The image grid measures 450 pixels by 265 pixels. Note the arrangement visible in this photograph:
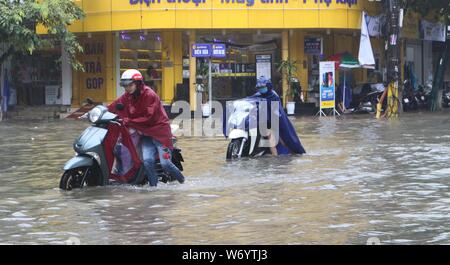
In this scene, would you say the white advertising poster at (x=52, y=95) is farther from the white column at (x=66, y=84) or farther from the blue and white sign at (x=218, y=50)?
the blue and white sign at (x=218, y=50)

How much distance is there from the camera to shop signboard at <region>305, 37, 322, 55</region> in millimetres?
28875

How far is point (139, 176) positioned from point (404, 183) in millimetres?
3471

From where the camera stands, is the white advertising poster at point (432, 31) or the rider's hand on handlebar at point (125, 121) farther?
the white advertising poster at point (432, 31)

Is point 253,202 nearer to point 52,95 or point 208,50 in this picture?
Answer: point 208,50

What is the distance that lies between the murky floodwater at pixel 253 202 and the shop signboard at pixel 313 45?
15.6m

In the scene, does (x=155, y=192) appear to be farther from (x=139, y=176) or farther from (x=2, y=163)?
(x=2, y=163)

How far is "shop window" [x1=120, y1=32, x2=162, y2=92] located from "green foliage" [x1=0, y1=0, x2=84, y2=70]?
366cm

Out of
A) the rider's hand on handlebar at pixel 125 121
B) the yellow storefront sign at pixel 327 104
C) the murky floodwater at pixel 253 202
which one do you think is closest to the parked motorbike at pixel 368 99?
the yellow storefront sign at pixel 327 104

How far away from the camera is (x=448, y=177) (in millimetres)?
9594

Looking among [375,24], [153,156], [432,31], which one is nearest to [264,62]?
[375,24]

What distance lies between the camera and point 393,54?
83.4 ft

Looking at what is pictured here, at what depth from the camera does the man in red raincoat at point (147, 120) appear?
8.74 metres

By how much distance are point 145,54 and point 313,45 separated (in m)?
6.94

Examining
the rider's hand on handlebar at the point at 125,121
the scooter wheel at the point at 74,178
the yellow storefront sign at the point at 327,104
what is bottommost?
the scooter wheel at the point at 74,178
